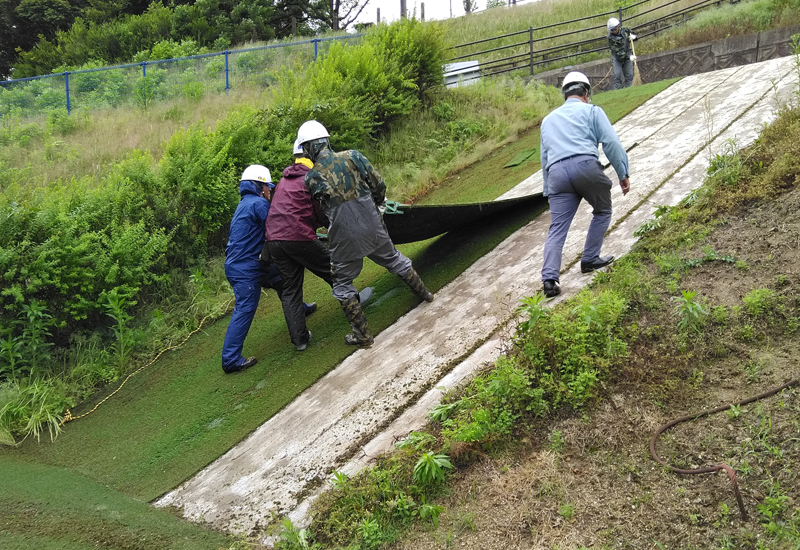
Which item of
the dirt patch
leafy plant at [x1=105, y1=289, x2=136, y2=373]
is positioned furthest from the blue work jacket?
the dirt patch

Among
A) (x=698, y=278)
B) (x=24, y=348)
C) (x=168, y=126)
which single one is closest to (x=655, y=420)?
(x=698, y=278)

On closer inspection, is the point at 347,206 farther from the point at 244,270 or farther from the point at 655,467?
the point at 655,467

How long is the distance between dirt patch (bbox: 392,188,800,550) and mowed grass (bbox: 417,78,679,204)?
5212mm

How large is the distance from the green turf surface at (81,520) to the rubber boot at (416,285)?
283 centimetres

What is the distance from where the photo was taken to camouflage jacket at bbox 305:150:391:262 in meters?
5.66

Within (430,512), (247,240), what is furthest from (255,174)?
(430,512)

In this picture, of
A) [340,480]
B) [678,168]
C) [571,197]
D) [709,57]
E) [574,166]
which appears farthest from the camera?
[709,57]

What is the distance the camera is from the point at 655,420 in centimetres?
382

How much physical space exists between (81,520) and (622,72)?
525 inches

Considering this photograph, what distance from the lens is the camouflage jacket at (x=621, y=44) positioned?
13211 mm

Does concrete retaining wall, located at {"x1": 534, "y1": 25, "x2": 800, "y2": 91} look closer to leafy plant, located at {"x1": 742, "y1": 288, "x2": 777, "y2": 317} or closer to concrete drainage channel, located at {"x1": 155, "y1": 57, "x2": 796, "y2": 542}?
concrete drainage channel, located at {"x1": 155, "y1": 57, "x2": 796, "y2": 542}

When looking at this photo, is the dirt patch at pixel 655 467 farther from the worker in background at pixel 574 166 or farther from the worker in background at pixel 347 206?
the worker in background at pixel 347 206

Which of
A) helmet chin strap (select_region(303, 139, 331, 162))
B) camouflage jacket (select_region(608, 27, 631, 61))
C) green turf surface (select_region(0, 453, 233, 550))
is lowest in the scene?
green turf surface (select_region(0, 453, 233, 550))

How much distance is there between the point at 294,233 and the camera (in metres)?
6.03
